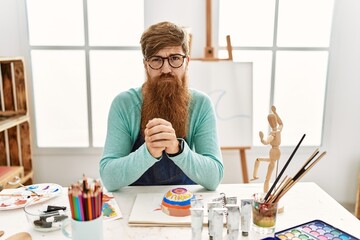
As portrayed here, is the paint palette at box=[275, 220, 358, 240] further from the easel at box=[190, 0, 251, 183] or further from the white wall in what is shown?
the white wall

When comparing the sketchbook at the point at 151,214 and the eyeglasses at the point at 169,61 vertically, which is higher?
the eyeglasses at the point at 169,61

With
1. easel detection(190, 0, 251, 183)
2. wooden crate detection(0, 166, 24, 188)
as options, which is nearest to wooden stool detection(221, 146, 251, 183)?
easel detection(190, 0, 251, 183)

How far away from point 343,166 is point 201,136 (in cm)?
157

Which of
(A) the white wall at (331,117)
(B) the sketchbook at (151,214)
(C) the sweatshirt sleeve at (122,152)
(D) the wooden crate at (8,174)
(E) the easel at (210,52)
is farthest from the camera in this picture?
(A) the white wall at (331,117)

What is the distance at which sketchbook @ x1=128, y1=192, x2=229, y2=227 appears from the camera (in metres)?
0.95

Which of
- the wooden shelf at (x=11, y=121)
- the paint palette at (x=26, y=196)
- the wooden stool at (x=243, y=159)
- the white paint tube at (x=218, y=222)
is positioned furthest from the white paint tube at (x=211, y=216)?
the wooden shelf at (x=11, y=121)

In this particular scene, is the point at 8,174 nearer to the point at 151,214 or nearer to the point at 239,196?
the point at 151,214

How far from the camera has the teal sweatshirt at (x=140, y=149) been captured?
1.18 m

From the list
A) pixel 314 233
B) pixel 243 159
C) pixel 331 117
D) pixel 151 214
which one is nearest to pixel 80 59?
pixel 243 159

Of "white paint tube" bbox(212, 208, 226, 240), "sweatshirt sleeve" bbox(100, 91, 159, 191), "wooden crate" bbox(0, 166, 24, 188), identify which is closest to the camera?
"white paint tube" bbox(212, 208, 226, 240)

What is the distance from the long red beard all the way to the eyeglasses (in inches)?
2.2

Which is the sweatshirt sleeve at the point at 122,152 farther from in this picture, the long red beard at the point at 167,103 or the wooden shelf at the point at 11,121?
the wooden shelf at the point at 11,121

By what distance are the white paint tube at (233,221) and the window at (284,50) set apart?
1643 mm

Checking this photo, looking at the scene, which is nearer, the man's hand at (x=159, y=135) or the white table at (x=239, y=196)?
the white table at (x=239, y=196)
